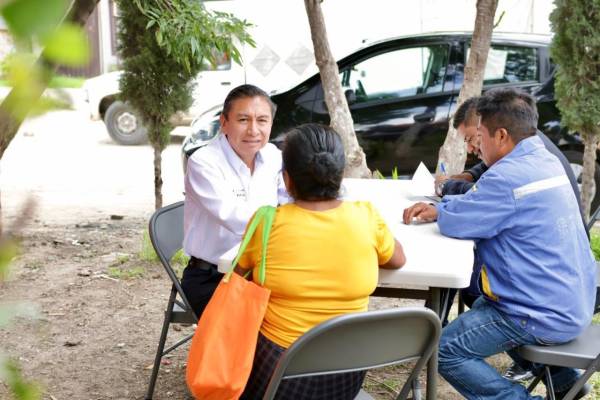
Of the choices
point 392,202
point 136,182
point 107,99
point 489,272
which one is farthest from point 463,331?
point 107,99

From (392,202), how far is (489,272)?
2.75ft

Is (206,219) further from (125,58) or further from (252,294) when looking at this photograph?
(125,58)

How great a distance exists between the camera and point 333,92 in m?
5.92

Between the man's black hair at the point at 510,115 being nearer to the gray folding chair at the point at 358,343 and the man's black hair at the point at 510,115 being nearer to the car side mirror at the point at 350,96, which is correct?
the gray folding chair at the point at 358,343

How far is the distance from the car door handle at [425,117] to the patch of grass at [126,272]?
3.08 metres

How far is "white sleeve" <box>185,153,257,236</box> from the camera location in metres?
2.79

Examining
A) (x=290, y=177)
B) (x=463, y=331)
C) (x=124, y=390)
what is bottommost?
(x=124, y=390)

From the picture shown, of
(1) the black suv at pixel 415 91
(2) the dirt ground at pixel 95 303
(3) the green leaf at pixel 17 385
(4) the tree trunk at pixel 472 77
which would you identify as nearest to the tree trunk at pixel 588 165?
(4) the tree trunk at pixel 472 77

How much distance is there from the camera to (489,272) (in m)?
2.59

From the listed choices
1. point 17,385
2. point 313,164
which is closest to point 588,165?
point 313,164

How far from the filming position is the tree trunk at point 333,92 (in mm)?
5668

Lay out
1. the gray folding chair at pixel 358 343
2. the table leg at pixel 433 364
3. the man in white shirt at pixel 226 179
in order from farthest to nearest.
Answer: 1. the man in white shirt at pixel 226 179
2. the table leg at pixel 433 364
3. the gray folding chair at pixel 358 343

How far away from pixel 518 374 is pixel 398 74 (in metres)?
4.25

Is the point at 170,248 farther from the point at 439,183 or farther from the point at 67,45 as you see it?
the point at 67,45
